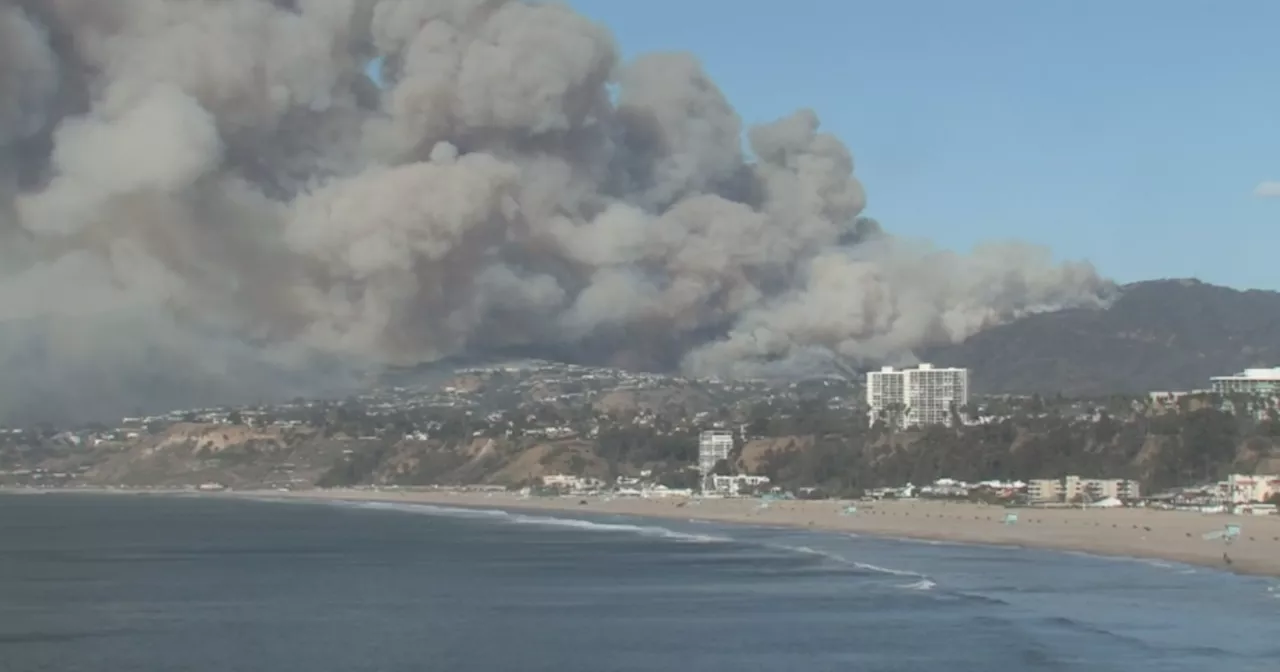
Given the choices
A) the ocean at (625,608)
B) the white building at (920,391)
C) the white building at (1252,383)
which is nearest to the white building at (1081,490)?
the ocean at (625,608)

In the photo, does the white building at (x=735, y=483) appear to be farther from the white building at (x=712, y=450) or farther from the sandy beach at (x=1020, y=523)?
the white building at (x=712, y=450)

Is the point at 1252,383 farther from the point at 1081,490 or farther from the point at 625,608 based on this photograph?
the point at 625,608

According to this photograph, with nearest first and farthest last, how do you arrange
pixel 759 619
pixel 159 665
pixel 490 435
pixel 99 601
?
pixel 159 665, pixel 759 619, pixel 99 601, pixel 490 435

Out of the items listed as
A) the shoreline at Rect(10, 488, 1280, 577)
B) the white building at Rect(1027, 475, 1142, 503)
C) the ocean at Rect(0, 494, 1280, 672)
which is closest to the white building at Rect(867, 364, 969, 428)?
the shoreline at Rect(10, 488, 1280, 577)

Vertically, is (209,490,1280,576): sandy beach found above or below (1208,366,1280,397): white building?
below

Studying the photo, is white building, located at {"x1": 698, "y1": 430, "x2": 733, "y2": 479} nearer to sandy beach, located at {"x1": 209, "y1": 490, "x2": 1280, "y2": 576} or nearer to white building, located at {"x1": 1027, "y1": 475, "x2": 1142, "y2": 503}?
sandy beach, located at {"x1": 209, "y1": 490, "x2": 1280, "y2": 576}

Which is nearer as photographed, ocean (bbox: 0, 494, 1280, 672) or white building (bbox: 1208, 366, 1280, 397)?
ocean (bbox: 0, 494, 1280, 672)

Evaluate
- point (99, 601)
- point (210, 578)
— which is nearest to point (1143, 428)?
point (210, 578)

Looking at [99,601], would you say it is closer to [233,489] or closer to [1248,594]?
[1248,594]
